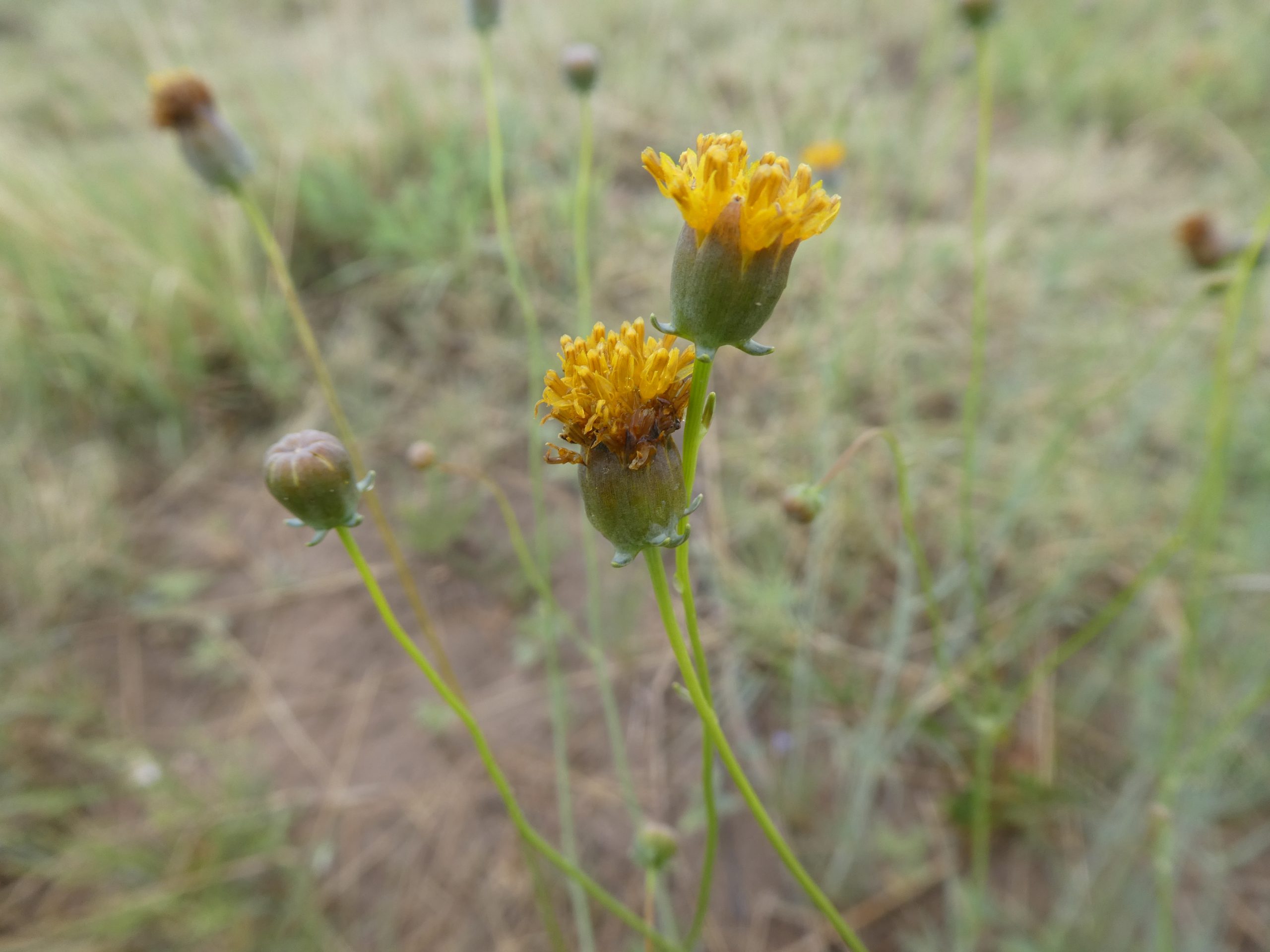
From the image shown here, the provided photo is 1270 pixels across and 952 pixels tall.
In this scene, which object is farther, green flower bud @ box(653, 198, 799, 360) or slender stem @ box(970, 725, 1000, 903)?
slender stem @ box(970, 725, 1000, 903)

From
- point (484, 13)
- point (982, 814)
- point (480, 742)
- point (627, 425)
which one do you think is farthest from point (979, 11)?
point (480, 742)

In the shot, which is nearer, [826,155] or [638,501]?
[638,501]

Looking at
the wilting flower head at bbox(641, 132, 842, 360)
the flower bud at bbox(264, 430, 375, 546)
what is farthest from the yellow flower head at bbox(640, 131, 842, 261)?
the flower bud at bbox(264, 430, 375, 546)

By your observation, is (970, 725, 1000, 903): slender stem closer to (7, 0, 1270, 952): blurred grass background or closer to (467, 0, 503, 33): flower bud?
(7, 0, 1270, 952): blurred grass background

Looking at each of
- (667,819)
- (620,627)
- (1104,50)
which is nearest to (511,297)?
(620,627)

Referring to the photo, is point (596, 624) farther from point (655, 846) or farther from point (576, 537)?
point (576, 537)

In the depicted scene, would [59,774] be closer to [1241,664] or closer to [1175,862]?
[1175,862]
